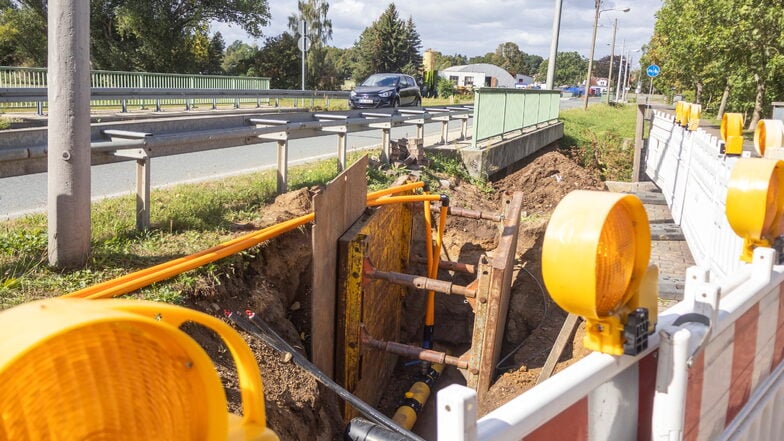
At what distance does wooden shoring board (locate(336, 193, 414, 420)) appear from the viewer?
6.28m

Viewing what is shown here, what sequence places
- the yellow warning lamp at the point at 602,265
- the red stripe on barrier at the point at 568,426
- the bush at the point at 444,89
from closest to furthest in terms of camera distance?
the red stripe on barrier at the point at 568,426 < the yellow warning lamp at the point at 602,265 < the bush at the point at 444,89

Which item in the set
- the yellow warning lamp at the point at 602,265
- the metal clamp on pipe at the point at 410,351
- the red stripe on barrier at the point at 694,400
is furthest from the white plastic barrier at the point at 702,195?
the metal clamp on pipe at the point at 410,351

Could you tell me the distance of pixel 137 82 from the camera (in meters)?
24.5

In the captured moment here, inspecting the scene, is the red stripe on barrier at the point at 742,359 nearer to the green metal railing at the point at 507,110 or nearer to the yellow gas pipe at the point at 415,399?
the yellow gas pipe at the point at 415,399

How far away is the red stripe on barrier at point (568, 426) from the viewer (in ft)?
6.19

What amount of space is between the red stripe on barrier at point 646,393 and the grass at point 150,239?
9.71 ft

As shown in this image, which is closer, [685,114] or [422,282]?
[422,282]

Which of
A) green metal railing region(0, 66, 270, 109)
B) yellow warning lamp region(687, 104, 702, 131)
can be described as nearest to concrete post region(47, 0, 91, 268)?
yellow warning lamp region(687, 104, 702, 131)

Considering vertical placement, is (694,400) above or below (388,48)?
below

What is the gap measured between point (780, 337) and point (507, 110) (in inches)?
488

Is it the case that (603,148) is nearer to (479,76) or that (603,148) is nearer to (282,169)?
(282,169)

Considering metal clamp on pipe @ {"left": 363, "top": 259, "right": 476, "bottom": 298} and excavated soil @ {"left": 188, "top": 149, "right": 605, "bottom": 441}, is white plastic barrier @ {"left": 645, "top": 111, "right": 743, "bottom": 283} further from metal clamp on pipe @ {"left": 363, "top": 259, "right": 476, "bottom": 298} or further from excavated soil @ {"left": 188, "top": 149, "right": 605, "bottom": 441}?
metal clamp on pipe @ {"left": 363, "top": 259, "right": 476, "bottom": 298}

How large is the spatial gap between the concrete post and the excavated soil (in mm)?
902

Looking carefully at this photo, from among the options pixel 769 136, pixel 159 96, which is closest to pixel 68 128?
pixel 769 136
